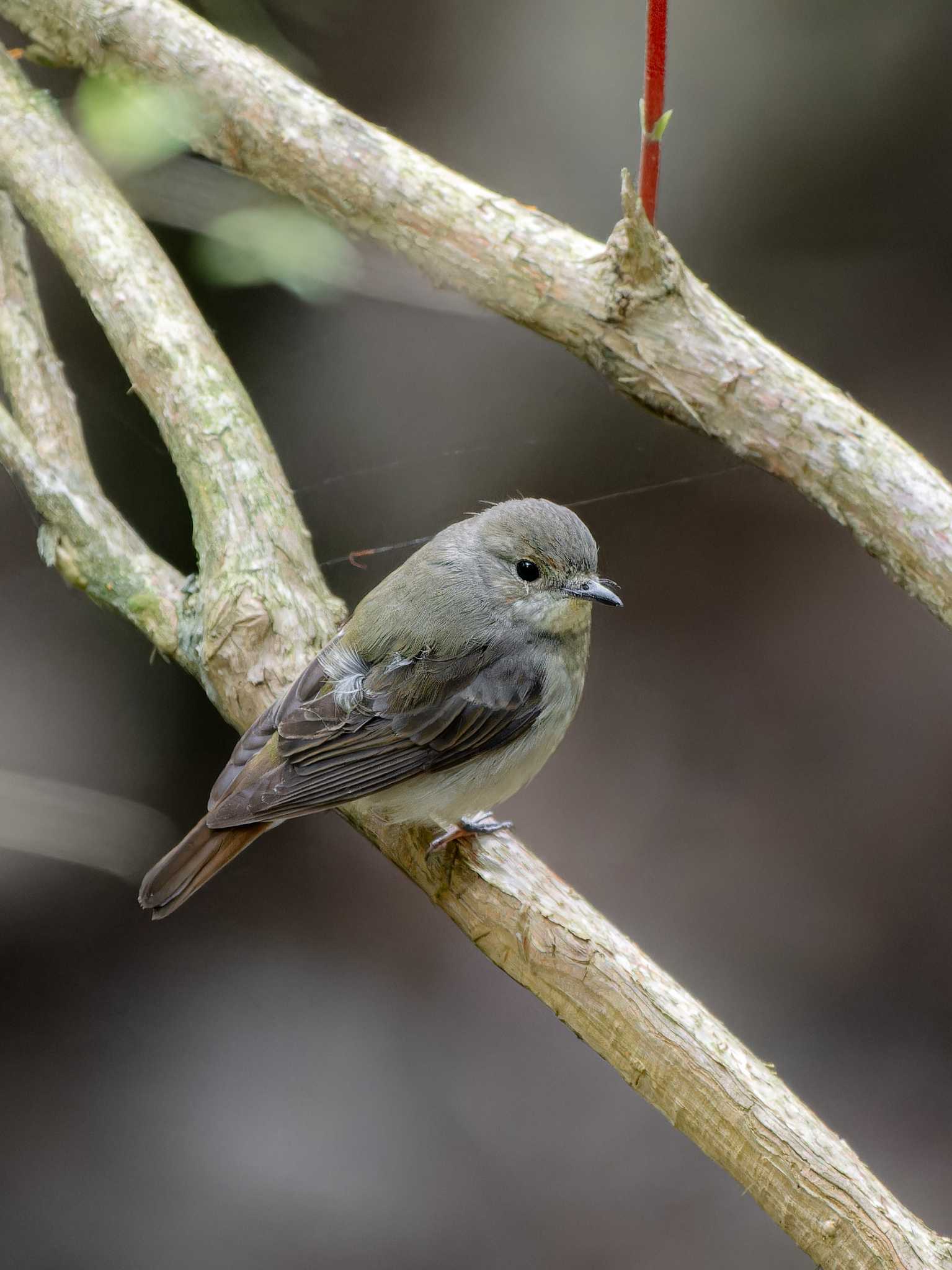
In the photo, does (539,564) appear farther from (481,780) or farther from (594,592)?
(481,780)

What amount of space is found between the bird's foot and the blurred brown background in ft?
3.60

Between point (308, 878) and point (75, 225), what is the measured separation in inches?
79.5

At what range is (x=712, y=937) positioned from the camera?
351 cm

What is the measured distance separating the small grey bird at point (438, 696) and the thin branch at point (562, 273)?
44 centimetres

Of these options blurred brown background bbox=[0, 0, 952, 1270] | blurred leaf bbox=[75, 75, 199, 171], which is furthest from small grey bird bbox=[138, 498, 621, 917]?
blurred leaf bbox=[75, 75, 199, 171]

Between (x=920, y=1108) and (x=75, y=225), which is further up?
(x=75, y=225)

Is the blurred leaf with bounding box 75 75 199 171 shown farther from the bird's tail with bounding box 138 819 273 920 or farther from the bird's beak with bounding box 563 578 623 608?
the bird's tail with bounding box 138 819 273 920

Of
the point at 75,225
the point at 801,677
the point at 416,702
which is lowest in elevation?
the point at 416,702

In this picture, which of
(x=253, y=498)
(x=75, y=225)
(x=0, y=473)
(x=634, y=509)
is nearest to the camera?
(x=253, y=498)

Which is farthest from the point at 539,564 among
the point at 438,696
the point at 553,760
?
the point at 553,760

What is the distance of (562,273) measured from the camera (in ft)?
8.33

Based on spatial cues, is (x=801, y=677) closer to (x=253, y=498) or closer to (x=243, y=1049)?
(x=253, y=498)

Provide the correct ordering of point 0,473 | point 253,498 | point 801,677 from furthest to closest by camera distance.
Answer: point 801,677 < point 0,473 < point 253,498

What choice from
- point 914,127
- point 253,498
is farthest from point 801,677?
point 253,498
